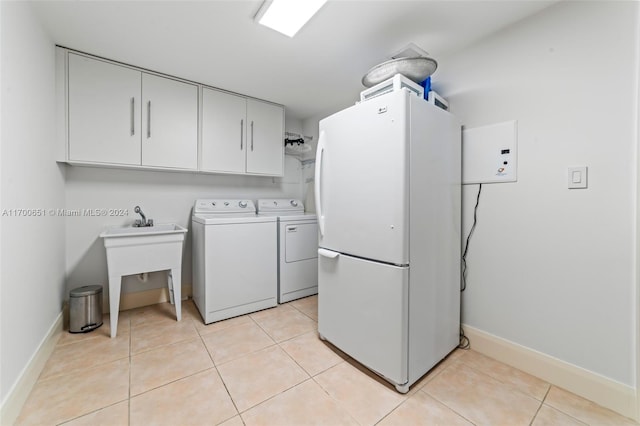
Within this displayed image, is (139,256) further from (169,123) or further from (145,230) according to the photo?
(169,123)

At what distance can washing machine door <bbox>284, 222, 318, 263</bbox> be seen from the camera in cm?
261

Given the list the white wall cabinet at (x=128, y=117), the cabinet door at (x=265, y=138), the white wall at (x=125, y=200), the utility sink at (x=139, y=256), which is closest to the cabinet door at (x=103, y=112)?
the white wall cabinet at (x=128, y=117)

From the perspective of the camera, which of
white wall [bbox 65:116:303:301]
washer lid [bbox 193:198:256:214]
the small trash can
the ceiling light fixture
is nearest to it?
the ceiling light fixture

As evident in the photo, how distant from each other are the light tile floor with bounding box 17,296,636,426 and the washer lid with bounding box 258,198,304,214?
1.49m

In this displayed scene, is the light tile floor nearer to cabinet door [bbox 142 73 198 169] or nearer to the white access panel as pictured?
the white access panel

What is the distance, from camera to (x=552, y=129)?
148cm

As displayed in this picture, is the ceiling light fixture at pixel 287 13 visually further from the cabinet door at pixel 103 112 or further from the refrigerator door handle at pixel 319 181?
the cabinet door at pixel 103 112

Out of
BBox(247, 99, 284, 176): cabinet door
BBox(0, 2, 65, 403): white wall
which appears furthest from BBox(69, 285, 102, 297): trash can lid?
BBox(247, 99, 284, 176): cabinet door

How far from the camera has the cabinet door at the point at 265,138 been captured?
2.86m

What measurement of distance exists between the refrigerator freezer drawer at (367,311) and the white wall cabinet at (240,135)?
156cm

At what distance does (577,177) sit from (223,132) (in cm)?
284

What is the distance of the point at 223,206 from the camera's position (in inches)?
110

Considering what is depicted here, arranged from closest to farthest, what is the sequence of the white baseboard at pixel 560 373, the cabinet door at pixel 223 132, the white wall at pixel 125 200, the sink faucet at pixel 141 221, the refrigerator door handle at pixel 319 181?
the white baseboard at pixel 560 373 → the refrigerator door handle at pixel 319 181 → the white wall at pixel 125 200 → the sink faucet at pixel 141 221 → the cabinet door at pixel 223 132

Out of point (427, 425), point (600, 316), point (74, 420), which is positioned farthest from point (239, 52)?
point (600, 316)
